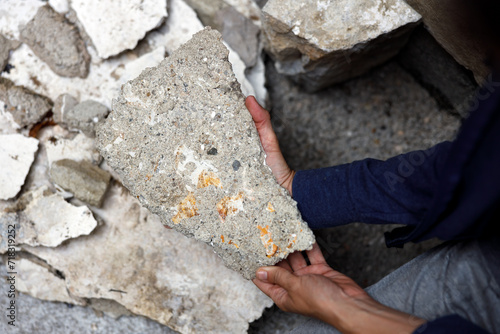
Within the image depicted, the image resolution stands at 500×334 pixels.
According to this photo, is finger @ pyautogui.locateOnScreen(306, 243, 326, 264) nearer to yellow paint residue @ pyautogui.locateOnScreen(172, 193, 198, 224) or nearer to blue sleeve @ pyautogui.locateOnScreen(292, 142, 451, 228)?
blue sleeve @ pyautogui.locateOnScreen(292, 142, 451, 228)

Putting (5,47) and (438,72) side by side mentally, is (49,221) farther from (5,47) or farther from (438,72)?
(438,72)

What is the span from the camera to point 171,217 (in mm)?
1294

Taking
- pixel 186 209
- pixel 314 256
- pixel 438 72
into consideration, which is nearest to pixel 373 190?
pixel 314 256

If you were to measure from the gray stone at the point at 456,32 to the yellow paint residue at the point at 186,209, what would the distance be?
90cm

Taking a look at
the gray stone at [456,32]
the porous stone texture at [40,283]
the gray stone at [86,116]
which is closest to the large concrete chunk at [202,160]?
the gray stone at [86,116]

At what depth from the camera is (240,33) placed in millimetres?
1693

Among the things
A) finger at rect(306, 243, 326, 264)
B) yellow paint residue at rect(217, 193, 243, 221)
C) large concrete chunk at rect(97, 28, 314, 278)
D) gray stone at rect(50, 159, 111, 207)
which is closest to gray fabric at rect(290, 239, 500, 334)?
finger at rect(306, 243, 326, 264)

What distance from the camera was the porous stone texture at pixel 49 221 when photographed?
5.00 ft

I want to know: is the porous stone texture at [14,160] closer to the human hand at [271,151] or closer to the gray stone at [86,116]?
the gray stone at [86,116]

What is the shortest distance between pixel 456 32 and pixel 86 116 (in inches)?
47.9

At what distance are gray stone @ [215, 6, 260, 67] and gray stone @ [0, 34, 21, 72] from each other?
735mm

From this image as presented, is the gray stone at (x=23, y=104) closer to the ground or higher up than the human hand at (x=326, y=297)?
closer to the ground

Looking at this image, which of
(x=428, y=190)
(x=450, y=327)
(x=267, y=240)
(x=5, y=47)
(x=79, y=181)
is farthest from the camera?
(x=5, y=47)

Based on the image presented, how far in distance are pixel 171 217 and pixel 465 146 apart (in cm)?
79
